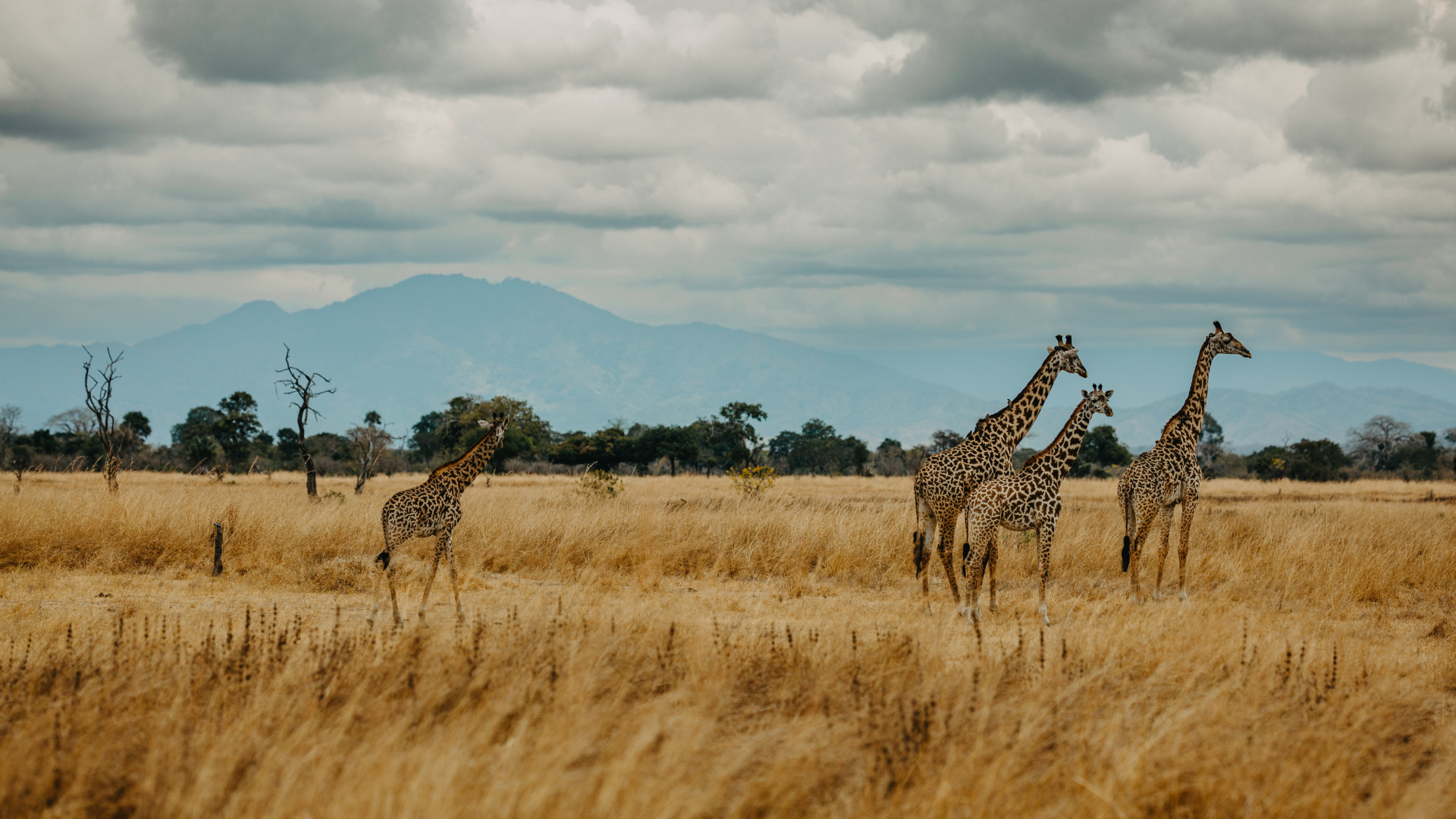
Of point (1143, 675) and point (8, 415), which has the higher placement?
point (8, 415)

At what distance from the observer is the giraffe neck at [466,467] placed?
11.2m

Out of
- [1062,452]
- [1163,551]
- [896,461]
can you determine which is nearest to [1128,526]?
[1163,551]

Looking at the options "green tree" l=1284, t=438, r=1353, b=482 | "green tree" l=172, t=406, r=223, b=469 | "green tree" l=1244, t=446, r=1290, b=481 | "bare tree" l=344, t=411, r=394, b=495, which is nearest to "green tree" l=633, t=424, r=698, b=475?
"bare tree" l=344, t=411, r=394, b=495

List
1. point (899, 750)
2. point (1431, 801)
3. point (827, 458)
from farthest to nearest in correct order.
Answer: point (827, 458) → point (899, 750) → point (1431, 801)

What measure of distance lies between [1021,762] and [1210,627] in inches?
168

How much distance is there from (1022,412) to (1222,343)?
335 centimetres

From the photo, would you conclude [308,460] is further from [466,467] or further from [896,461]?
[896,461]

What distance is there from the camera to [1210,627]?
349 inches

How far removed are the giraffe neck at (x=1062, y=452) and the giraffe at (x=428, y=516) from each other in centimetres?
606

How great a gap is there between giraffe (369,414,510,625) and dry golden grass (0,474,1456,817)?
1.74 ft

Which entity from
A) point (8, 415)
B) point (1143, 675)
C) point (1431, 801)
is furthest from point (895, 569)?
point (8, 415)

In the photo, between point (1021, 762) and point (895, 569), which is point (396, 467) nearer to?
point (895, 569)

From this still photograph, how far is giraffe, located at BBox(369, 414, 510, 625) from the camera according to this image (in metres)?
10.4

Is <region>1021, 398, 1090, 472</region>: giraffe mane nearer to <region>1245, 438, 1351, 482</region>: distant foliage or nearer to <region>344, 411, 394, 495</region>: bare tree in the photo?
<region>344, 411, 394, 495</region>: bare tree
